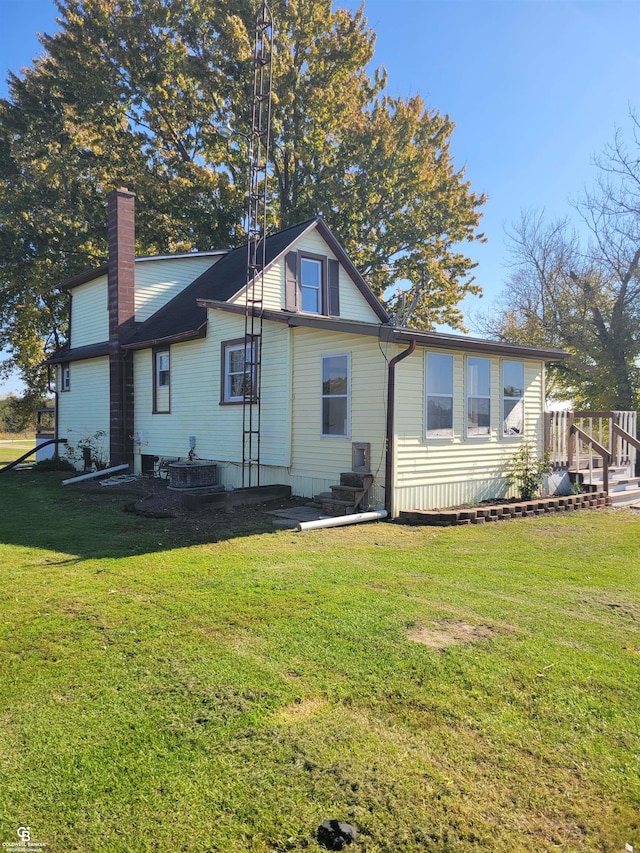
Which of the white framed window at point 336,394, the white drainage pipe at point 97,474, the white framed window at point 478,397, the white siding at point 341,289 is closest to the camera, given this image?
the white framed window at point 336,394

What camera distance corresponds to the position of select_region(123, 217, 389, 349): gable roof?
551 inches

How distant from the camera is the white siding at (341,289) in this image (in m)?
14.8

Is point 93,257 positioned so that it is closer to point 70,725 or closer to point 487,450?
point 487,450

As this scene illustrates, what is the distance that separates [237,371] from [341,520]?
5.20 m

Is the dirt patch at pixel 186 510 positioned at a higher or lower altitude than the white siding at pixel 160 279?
lower

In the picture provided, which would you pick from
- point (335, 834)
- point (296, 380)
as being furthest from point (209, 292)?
point (335, 834)

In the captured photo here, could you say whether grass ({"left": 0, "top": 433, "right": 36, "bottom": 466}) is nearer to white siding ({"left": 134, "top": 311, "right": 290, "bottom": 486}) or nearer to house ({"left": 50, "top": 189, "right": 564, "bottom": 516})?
house ({"left": 50, "top": 189, "right": 564, "bottom": 516})

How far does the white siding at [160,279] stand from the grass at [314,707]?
1180cm

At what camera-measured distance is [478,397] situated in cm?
1088

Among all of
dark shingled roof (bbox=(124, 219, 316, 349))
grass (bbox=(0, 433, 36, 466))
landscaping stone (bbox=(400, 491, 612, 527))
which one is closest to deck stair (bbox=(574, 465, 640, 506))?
landscaping stone (bbox=(400, 491, 612, 527))

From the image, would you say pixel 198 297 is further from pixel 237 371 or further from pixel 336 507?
pixel 336 507

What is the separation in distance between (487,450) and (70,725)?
9.37 meters

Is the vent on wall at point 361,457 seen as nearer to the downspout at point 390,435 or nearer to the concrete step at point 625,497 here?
the downspout at point 390,435

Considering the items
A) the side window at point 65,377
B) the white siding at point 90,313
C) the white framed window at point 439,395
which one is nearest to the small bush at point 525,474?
the white framed window at point 439,395
